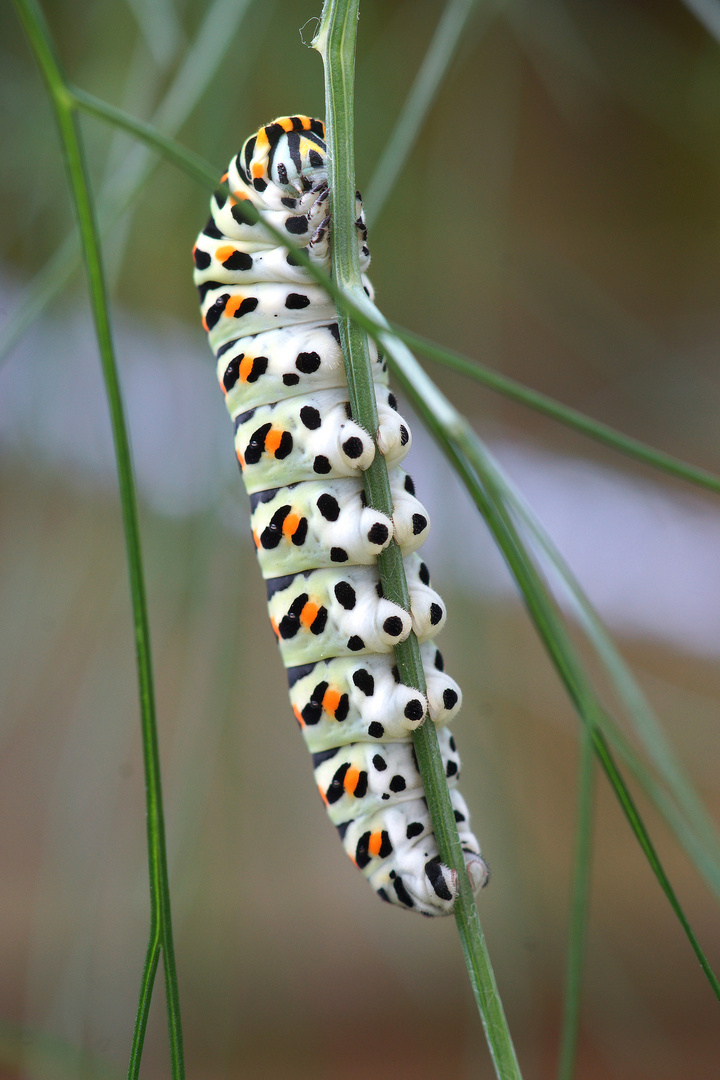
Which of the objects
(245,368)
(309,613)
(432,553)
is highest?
(432,553)

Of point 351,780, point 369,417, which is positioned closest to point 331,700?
point 351,780

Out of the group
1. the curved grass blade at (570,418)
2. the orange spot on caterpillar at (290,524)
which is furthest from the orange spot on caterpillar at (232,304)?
the curved grass blade at (570,418)

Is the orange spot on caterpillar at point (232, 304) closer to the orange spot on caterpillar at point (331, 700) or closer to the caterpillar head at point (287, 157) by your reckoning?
the caterpillar head at point (287, 157)

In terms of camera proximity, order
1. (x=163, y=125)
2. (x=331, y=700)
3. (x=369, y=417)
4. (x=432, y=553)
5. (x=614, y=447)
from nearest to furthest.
Answer: (x=614, y=447) < (x=369, y=417) < (x=331, y=700) < (x=163, y=125) < (x=432, y=553)

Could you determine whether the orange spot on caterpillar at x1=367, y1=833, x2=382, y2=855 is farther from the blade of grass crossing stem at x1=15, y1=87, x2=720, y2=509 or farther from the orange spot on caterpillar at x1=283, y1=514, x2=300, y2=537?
the blade of grass crossing stem at x1=15, y1=87, x2=720, y2=509

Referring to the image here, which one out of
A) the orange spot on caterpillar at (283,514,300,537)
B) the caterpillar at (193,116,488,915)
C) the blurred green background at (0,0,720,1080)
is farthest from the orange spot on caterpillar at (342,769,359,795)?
the blurred green background at (0,0,720,1080)

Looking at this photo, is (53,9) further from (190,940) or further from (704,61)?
(190,940)

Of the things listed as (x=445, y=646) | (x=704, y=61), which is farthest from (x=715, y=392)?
(x=445, y=646)

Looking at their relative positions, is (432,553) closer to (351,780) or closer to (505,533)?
(351,780)
